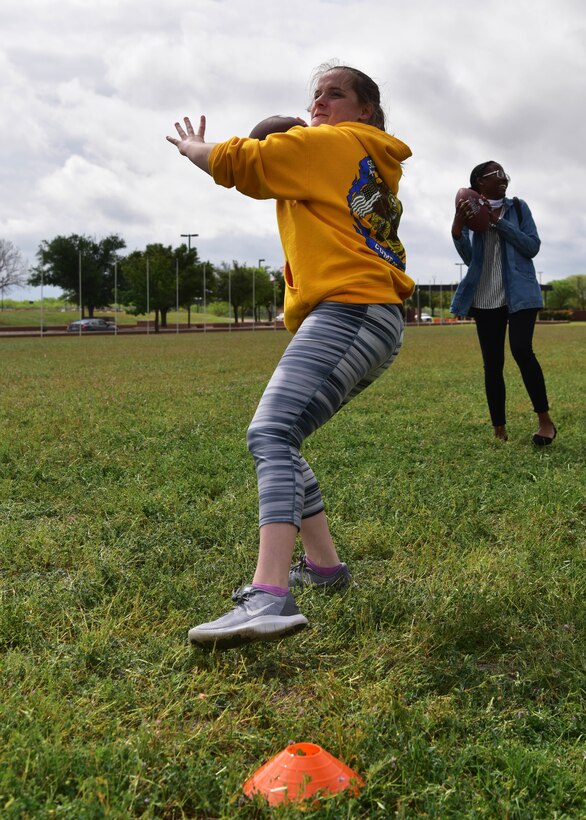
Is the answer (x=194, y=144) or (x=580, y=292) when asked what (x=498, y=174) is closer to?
(x=194, y=144)

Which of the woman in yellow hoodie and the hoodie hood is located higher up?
the hoodie hood

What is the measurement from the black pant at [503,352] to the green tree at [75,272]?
230 ft

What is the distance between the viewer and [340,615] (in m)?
2.85

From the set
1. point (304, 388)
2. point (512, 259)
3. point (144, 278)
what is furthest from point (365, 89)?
point (144, 278)

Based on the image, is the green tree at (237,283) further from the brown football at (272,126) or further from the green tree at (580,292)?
the brown football at (272,126)

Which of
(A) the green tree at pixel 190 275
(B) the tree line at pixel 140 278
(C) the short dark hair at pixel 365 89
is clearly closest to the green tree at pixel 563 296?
(B) the tree line at pixel 140 278

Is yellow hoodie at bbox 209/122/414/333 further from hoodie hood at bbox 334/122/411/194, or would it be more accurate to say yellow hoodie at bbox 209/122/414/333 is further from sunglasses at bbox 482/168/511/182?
sunglasses at bbox 482/168/511/182

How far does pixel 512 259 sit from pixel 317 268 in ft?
12.9

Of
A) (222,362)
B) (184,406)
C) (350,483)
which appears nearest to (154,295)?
(222,362)

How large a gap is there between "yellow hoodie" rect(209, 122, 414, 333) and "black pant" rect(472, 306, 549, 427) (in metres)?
3.61

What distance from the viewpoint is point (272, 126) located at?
3002mm

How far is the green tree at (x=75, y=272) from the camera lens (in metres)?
74.4

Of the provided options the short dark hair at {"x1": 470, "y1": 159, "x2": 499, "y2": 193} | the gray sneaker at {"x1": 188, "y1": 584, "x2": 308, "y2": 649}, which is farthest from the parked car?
Answer: the gray sneaker at {"x1": 188, "y1": 584, "x2": 308, "y2": 649}

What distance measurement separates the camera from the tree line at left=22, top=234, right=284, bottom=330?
6319cm
